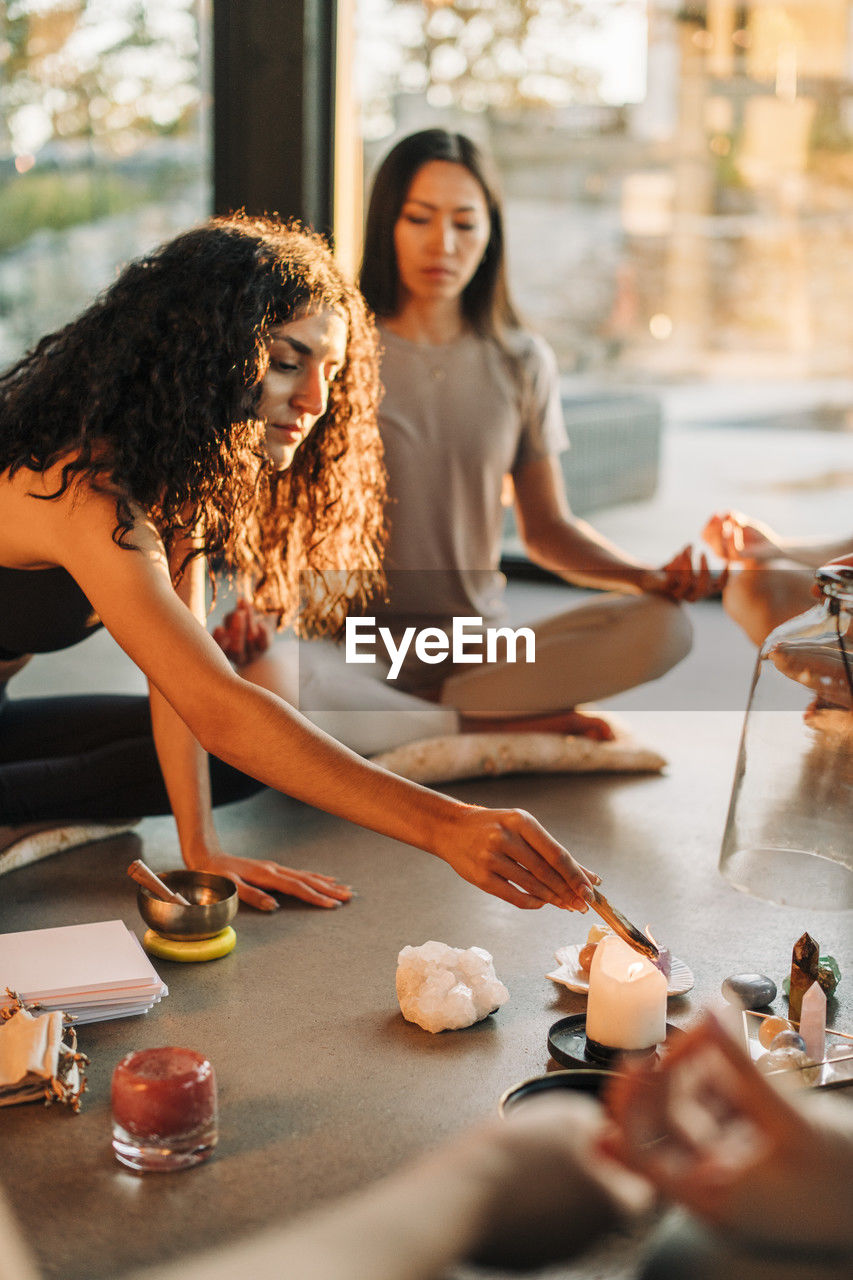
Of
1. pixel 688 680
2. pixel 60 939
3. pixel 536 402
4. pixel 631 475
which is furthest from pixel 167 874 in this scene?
pixel 631 475

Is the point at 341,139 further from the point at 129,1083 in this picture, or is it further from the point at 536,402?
the point at 129,1083

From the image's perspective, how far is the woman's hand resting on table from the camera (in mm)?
2017

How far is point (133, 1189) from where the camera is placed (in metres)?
1.33

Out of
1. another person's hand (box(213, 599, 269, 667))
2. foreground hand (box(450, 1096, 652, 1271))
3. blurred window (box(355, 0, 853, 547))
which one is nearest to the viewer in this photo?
foreground hand (box(450, 1096, 652, 1271))

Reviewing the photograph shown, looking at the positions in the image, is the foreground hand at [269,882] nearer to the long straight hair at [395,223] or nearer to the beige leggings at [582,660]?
the beige leggings at [582,660]

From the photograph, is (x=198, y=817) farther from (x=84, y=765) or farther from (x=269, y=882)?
(x=84, y=765)

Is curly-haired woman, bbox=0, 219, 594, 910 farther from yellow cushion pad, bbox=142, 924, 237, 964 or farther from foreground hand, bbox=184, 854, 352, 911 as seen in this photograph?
yellow cushion pad, bbox=142, 924, 237, 964

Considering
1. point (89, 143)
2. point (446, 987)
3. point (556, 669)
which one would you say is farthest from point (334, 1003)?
point (89, 143)

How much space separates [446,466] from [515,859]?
56.5 inches

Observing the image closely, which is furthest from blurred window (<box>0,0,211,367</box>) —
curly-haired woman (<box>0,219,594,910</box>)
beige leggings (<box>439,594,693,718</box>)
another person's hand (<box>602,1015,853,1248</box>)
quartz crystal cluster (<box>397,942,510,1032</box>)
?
another person's hand (<box>602,1015,853,1248</box>)

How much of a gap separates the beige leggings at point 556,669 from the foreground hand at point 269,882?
552 mm

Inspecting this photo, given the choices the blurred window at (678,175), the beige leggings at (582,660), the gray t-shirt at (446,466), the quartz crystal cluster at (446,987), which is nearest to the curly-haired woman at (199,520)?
the quartz crystal cluster at (446,987)

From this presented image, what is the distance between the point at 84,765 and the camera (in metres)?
2.25

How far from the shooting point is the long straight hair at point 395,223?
2695 millimetres
